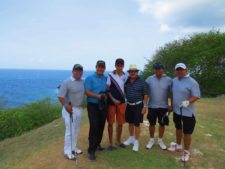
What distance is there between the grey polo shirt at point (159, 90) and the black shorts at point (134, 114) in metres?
0.40

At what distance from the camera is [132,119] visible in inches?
334

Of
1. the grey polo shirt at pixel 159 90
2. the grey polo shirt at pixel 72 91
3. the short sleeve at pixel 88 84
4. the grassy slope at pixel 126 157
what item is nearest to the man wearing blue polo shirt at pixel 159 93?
the grey polo shirt at pixel 159 90

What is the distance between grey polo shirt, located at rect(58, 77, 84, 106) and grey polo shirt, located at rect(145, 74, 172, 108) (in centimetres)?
184

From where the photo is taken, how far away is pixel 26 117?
2691cm

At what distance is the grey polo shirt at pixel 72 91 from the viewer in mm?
7656

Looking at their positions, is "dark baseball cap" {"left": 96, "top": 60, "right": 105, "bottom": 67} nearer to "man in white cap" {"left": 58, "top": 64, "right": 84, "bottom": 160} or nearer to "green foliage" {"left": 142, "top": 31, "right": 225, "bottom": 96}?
"man in white cap" {"left": 58, "top": 64, "right": 84, "bottom": 160}

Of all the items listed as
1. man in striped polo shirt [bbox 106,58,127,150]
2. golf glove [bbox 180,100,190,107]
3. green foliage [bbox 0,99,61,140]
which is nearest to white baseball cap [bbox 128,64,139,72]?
man in striped polo shirt [bbox 106,58,127,150]

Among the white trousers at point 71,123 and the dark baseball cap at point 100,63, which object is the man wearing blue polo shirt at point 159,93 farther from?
the white trousers at point 71,123

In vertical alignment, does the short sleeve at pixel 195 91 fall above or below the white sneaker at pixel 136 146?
above

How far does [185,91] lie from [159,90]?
2.50 feet

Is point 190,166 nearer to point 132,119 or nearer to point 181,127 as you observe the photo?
point 181,127

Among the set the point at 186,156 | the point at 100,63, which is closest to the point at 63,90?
the point at 100,63

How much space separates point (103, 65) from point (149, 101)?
1.68 metres

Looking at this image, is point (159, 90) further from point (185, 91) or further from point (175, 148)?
point (175, 148)
